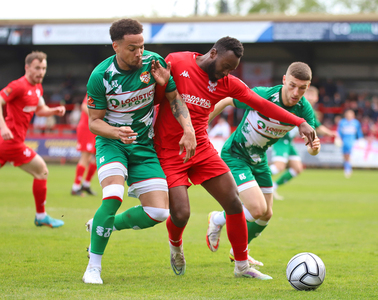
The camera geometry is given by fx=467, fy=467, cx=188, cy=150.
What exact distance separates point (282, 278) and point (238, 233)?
57cm

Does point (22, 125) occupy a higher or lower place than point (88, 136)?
higher

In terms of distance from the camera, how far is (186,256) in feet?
17.2

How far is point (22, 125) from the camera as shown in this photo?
681 centimetres

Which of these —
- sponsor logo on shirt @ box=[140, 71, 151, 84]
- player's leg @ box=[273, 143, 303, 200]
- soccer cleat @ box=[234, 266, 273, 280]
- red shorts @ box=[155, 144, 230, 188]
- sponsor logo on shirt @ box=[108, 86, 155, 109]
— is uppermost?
sponsor logo on shirt @ box=[140, 71, 151, 84]

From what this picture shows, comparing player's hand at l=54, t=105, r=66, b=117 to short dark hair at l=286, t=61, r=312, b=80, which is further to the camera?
player's hand at l=54, t=105, r=66, b=117

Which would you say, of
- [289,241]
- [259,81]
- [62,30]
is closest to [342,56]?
[259,81]

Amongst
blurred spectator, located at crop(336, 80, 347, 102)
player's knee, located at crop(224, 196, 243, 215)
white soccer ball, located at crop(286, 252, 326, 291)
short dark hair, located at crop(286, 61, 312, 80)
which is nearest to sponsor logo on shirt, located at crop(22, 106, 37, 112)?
player's knee, located at crop(224, 196, 243, 215)

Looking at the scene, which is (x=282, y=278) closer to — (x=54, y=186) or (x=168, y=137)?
(x=168, y=137)

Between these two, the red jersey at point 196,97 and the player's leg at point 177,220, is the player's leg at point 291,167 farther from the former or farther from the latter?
the player's leg at point 177,220

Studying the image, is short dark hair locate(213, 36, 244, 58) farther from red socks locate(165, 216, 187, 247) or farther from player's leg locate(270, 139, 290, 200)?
player's leg locate(270, 139, 290, 200)

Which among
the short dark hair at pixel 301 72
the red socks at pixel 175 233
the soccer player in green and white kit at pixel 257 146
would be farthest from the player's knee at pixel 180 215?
the short dark hair at pixel 301 72

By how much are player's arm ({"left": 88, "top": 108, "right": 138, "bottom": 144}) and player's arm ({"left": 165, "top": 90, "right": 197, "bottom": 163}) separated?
0.47 metres

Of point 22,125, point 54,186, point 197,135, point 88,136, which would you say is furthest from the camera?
point 54,186

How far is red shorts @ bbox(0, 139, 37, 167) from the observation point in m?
6.63
